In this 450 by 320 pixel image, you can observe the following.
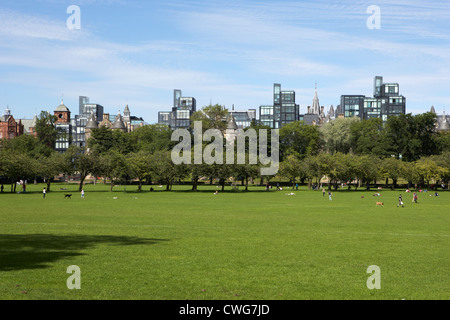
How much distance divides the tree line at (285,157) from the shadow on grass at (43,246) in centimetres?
6538

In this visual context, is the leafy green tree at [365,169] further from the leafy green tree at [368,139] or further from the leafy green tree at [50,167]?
the leafy green tree at [50,167]

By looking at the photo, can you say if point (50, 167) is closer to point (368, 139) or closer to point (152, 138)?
point (152, 138)

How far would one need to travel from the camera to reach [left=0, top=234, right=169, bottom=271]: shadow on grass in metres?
20.3

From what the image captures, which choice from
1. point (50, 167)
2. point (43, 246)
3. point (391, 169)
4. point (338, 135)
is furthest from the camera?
point (338, 135)

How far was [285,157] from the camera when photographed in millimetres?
139250

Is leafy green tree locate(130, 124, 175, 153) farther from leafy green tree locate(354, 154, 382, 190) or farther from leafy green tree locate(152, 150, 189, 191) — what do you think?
leafy green tree locate(354, 154, 382, 190)

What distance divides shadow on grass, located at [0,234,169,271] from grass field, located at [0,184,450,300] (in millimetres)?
48

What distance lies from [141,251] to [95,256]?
2.43 m

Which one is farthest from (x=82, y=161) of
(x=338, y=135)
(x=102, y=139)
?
(x=338, y=135)

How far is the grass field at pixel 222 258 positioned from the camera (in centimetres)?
1641

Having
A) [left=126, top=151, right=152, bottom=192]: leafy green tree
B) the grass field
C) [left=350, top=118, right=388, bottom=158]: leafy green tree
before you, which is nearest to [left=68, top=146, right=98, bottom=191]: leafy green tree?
[left=126, top=151, right=152, bottom=192]: leafy green tree

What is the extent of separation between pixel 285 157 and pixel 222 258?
118 meters

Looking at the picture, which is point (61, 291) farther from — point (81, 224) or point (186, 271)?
point (81, 224)

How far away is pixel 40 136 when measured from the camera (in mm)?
161250
